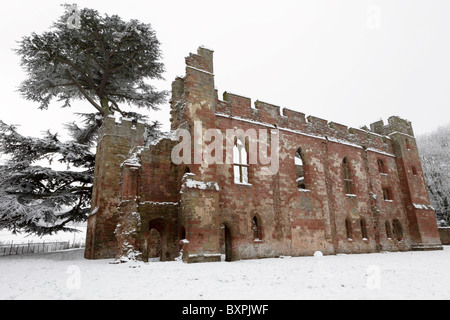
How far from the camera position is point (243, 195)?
13508 millimetres

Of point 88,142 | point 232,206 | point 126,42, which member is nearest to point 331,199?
point 232,206

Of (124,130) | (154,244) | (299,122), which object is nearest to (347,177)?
(299,122)

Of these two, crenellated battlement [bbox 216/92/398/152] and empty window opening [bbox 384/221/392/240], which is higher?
crenellated battlement [bbox 216/92/398/152]

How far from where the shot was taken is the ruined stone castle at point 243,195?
11.7m

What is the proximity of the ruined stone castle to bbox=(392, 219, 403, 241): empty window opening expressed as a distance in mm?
64

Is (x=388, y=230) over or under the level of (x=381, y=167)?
under

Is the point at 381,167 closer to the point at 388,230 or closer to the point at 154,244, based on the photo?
the point at 388,230

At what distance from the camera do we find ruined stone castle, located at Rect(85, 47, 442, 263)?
11711mm

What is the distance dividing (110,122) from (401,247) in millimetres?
20622

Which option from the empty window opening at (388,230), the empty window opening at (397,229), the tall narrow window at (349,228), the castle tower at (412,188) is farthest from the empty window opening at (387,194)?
the tall narrow window at (349,228)

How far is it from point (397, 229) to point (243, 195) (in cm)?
1350

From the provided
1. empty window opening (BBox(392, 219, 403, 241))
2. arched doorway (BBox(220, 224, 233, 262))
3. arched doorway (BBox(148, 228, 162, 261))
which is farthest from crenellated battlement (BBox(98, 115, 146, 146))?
empty window opening (BBox(392, 219, 403, 241))

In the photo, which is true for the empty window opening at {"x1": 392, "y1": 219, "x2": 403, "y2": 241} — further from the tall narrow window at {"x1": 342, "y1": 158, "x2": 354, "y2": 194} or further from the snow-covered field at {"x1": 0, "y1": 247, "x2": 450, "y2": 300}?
the snow-covered field at {"x1": 0, "y1": 247, "x2": 450, "y2": 300}

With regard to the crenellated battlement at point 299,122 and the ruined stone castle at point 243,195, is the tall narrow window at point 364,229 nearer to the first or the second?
the ruined stone castle at point 243,195
